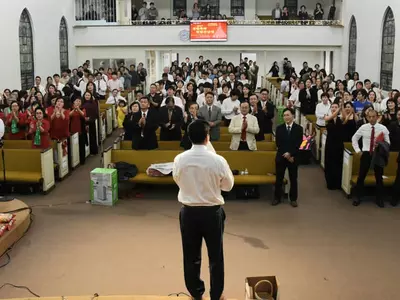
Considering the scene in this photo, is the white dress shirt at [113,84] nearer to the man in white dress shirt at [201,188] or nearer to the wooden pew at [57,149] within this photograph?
the wooden pew at [57,149]

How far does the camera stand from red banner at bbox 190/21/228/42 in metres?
24.7

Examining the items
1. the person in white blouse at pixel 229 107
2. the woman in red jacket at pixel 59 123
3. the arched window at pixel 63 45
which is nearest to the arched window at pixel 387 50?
the person in white blouse at pixel 229 107

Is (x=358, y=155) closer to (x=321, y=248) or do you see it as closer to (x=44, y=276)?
(x=321, y=248)

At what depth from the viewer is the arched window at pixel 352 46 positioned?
2273 centimetres

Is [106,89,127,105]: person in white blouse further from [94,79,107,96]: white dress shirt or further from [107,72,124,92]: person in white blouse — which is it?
[107,72,124,92]: person in white blouse

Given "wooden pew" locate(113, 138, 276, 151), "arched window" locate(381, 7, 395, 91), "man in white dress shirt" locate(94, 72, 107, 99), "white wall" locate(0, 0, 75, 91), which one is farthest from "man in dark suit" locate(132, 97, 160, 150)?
"arched window" locate(381, 7, 395, 91)

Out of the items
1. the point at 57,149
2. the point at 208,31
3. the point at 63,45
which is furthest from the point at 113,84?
the point at 57,149

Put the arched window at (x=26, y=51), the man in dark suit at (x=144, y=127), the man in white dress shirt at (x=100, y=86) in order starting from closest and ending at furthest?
the man in dark suit at (x=144, y=127) < the man in white dress shirt at (x=100, y=86) < the arched window at (x=26, y=51)

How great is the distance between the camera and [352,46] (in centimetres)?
2320

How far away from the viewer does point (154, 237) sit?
7.80 metres

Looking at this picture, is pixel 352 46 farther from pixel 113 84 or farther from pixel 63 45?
pixel 63 45

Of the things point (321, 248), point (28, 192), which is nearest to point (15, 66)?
point (28, 192)

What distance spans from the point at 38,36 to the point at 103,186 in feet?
41.7

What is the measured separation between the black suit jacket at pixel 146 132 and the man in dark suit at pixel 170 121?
10.0 inches
